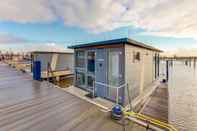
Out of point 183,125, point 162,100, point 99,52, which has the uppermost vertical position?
point 99,52

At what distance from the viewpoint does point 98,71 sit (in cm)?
803

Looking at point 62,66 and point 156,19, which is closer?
point 156,19

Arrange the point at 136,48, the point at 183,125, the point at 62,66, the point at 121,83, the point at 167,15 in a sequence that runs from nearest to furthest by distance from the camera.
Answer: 1. the point at 121,83
2. the point at 183,125
3. the point at 136,48
4. the point at 167,15
5. the point at 62,66

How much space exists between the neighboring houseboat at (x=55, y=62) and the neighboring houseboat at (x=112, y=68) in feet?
22.9

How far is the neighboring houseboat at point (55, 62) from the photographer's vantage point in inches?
609

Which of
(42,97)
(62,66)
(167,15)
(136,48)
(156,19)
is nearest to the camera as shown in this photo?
(42,97)

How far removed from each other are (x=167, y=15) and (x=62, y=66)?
513 inches

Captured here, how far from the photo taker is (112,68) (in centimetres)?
724

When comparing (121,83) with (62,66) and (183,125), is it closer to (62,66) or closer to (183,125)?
(183,125)

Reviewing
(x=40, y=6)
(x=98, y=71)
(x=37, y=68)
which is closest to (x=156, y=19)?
(x=98, y=71)

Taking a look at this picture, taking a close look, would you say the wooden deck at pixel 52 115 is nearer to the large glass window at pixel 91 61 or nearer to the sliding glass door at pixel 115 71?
the sliding glass door at pixel 115 71

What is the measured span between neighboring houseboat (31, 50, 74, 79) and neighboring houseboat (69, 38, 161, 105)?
6985mm

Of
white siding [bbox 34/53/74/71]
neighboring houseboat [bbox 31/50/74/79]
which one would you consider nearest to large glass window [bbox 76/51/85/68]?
neighboring houseboat [bbox 31/50/74/79]

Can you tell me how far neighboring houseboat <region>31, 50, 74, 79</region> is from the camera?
609 inches
